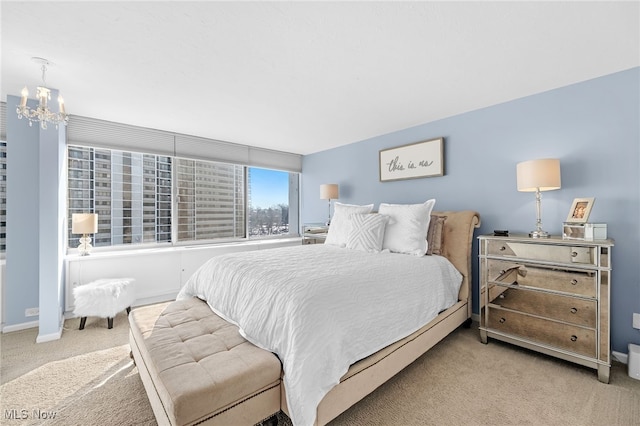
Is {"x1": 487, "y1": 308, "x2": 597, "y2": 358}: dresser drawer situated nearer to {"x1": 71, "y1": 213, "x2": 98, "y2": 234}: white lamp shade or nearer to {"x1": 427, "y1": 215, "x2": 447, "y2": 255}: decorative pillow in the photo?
{"x1": 427, "y1": 215, "x2": 447, "y2": 255}: decorative pillow

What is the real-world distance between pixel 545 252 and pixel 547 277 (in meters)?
0.20

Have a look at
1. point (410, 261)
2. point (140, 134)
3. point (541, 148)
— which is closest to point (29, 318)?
point (140, 134)

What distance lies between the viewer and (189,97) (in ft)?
8.77

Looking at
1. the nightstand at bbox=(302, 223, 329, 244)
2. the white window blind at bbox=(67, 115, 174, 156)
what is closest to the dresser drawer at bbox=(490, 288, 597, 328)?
the nightstand at bbox=(302, 223, 329, 244)

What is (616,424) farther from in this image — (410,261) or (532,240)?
(410,261)

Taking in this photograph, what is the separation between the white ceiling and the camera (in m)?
1.54

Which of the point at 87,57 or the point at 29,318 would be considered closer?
the point at 87,57

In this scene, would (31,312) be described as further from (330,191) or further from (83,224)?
(330,191)

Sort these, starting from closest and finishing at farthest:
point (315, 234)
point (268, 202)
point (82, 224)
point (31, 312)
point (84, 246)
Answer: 1. point (31, 312)
2. point (82, 224)
3. point (84, 246)
4. point (315, 234)
5. point (268, 202)

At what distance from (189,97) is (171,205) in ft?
6.44

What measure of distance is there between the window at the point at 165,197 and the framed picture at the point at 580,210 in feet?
14.1

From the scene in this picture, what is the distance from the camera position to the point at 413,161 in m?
3.55

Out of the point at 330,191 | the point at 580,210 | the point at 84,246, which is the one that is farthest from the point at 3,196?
the point at 580,210

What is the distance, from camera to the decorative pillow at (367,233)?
282 cm
